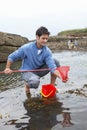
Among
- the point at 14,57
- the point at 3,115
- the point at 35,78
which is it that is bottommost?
the point at 3,115

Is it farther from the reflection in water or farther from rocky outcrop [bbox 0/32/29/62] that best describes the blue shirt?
rocky outcrop [bbox 0/32/29/62]

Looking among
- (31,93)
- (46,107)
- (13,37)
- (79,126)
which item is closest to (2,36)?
(13,37)

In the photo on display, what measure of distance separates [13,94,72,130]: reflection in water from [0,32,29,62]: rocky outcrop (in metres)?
19.8

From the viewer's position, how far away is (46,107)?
892cm

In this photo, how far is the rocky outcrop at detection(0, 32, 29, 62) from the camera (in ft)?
100

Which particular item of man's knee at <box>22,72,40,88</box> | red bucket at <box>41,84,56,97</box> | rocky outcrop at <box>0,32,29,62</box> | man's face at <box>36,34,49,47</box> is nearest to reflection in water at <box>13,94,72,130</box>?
red bucket at <box>41,84,56,97</box>

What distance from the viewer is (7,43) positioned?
32.5 m

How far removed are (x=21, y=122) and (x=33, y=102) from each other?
1.87 m

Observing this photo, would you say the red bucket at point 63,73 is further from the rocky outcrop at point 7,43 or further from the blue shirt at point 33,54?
the rocky outcrop at point 7,43

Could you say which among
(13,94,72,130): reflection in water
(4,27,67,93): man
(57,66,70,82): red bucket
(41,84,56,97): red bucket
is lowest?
(13,94,72,130): reflection in water

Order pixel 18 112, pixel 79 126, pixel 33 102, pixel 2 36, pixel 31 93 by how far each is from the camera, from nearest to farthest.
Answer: pixel 79 126 < pixel 18 112 < pixel 33 102 < pixel 31 93 < pixel 2 36

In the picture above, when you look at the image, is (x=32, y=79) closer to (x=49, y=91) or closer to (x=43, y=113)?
(x=49, y=91)

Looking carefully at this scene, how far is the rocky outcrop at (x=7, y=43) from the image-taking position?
100 feet

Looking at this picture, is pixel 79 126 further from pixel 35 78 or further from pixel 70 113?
pixel 35 78
